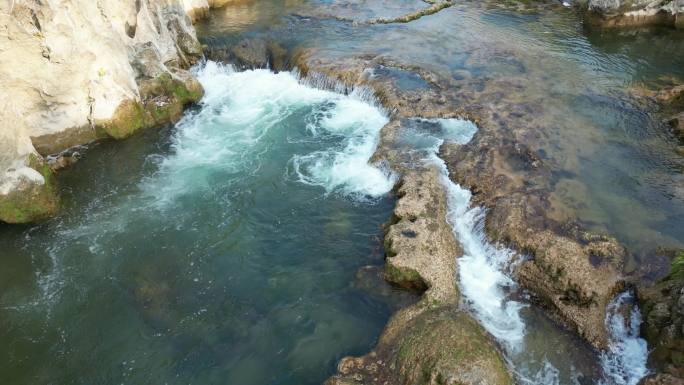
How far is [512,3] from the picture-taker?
2703cm

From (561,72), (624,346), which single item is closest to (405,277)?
(624,346)

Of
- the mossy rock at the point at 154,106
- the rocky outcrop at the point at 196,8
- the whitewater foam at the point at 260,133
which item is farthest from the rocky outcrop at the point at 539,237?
the rocky outcrop at the point at 196,8

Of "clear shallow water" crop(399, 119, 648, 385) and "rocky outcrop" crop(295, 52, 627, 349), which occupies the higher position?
"rocky outcrop" crop(295, 52, 627, 349)

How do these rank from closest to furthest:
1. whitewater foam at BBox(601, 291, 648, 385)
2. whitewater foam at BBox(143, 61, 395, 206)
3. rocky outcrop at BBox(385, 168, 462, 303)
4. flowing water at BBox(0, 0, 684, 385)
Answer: whitewater foam at BBox(601, 291, 648, 385) → flowing water at BBox(0, 0, 684, 385) → rocky outcrop at BBox(385, 168, 462, 303) → whitewater foam at BBox(143, 61, 395, 206)

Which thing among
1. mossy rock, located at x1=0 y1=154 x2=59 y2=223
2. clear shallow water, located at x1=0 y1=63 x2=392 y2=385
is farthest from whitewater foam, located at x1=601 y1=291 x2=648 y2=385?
mossy rock, located at x1=0 y1=154 x2=59 y2=223

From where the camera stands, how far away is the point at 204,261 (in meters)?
12.4

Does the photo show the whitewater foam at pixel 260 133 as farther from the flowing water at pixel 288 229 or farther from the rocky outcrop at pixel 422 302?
the rocky outcrop at pixel 422 302

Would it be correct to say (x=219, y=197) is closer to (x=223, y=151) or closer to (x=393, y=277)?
(x=223, y=151)

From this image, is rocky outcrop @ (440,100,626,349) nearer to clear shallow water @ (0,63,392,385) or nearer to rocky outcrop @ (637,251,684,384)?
rocky outcrop @ (637,251,684,384)

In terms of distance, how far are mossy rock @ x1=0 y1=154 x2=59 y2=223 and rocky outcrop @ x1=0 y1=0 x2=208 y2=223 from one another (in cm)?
2

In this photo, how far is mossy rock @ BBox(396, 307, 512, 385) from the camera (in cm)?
830

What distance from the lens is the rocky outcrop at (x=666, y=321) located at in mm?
8641

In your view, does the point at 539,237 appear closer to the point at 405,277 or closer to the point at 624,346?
the point at 624,346

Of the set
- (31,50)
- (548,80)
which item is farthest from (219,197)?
(548,80)
